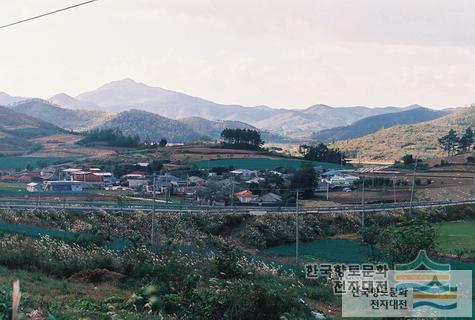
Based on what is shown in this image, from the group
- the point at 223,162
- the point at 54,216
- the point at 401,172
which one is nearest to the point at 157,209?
the point at 54,216

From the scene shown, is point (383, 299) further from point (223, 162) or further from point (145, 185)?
point (223, 162)

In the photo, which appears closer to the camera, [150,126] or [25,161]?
[25,161]

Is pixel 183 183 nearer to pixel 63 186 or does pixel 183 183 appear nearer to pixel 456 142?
pixel 63 186

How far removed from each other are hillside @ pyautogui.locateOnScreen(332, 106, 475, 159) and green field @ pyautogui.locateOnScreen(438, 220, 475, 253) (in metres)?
44.6

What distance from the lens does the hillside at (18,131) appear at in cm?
7764

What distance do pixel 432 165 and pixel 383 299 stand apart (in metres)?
54.1

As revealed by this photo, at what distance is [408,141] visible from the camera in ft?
329

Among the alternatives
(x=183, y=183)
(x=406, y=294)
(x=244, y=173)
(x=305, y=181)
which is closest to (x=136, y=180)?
(x=183, y=183)

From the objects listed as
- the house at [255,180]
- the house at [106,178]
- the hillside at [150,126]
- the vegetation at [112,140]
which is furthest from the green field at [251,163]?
the hillside at [150,126]

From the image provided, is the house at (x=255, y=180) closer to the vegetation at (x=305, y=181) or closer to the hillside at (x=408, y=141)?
the vegetation at (x=305, y=181)

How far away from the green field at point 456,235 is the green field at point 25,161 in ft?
137

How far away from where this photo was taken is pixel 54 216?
27156 millimetres

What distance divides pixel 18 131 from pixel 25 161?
31.6m

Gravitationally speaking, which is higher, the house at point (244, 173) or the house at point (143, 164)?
the house at point (143, 164)
